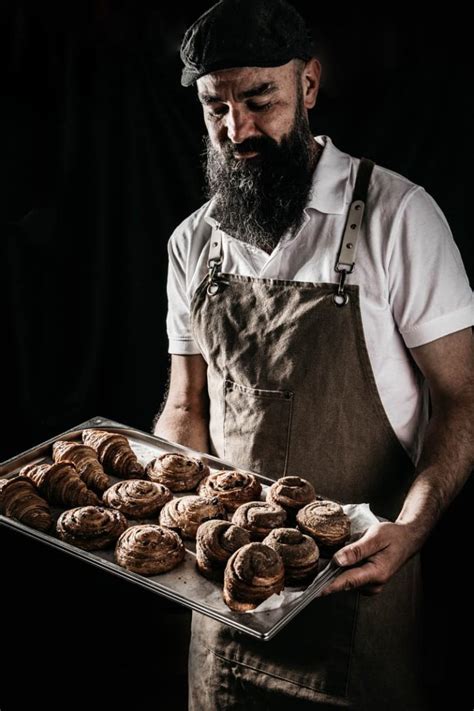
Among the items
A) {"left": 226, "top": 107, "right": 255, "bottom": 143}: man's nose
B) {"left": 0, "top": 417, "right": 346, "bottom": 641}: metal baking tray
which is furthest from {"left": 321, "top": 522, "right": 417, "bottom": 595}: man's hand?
{"left": 226, "top": 107, "right": 255, "bottom": 143}: man's nose

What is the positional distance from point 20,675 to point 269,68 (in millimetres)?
3129

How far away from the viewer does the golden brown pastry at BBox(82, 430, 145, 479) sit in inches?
110

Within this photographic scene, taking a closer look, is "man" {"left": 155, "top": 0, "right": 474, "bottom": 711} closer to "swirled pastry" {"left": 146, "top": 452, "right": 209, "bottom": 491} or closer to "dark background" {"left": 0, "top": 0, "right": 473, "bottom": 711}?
"swirled pastry" {"left": 146, "top": 452, "right": 209, "bottom": 491}

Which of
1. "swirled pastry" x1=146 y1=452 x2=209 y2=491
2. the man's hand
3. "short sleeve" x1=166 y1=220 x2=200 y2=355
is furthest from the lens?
"short sleeve" x1=166 y1=220 x2=200 y2=355

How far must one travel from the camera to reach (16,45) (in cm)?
382

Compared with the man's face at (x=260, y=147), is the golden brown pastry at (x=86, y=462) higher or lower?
lower

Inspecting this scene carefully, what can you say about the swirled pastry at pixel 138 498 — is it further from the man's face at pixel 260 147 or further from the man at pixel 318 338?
the man's face at pixel 260 147

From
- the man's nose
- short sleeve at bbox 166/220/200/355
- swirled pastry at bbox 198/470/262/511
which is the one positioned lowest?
swirled pastry at bbox 198/470/262/511

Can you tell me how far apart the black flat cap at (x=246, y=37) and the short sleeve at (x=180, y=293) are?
2.11 feet

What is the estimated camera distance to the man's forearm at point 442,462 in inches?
99.7

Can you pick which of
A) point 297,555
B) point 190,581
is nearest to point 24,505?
point 190,581

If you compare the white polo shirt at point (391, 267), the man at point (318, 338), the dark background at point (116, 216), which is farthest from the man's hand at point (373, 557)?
the dark background at point (116, 216)

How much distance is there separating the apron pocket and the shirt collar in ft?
2.01

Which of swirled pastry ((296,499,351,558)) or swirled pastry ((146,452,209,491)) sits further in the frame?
swirled pastry ((146,452,209,491))
